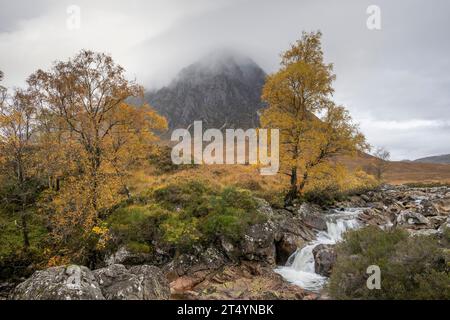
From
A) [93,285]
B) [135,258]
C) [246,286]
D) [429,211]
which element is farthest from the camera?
[429,211]

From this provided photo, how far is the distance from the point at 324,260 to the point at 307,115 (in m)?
11.9

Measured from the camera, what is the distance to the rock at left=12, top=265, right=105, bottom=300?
11766 mm

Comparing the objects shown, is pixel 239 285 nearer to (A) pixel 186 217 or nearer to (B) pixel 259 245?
(B) pixel 259 245

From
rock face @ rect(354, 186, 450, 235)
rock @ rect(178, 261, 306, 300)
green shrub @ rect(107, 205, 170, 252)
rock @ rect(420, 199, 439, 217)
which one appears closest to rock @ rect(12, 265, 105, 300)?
rock @ rect(178, 261, 306, 300)

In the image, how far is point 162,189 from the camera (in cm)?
2364

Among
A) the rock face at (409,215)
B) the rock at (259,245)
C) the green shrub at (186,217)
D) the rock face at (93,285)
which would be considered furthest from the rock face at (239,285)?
the rock face at (409,215)

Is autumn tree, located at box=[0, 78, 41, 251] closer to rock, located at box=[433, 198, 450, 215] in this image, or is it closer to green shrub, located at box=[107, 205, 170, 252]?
green shrub, located at box=[107, 205, 170, 252]

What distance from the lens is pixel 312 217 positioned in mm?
23422

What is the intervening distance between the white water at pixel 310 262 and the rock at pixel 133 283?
6.45m

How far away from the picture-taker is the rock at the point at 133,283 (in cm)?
1283

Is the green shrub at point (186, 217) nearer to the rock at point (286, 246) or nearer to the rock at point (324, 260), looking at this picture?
the rock at point (286, 246)

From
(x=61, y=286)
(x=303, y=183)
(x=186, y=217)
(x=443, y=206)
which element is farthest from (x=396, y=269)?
(x=443, y=206)

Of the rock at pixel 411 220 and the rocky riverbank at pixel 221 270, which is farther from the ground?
the rock at pixel 411 220

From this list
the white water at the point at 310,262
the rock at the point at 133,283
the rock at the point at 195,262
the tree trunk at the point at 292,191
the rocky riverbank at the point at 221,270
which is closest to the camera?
the rocky riverbank at the point at 221,270
